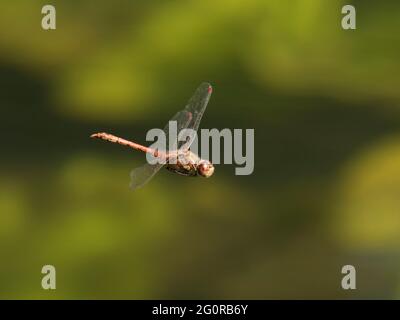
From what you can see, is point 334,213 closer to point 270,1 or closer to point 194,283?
point 194,283

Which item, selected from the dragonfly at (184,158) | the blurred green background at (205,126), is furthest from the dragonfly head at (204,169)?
the blurred green background at (205,126)

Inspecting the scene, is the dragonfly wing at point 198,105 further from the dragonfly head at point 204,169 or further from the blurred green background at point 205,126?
the blurred green background at point 205,126

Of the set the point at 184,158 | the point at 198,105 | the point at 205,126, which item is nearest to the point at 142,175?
the point at 184,158

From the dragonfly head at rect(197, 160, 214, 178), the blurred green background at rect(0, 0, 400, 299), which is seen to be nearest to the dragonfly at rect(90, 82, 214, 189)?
the dragonfly head at rect(197, 160, 214, 178)

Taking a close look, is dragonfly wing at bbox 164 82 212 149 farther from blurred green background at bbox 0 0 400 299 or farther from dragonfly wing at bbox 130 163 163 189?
blurred green background at bbox 0 0 400 299

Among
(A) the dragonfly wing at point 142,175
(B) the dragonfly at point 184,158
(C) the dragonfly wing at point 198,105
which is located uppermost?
(C) the dragonfly wing at point 198,105

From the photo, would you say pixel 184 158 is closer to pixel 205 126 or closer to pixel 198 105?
pixel 198 105
